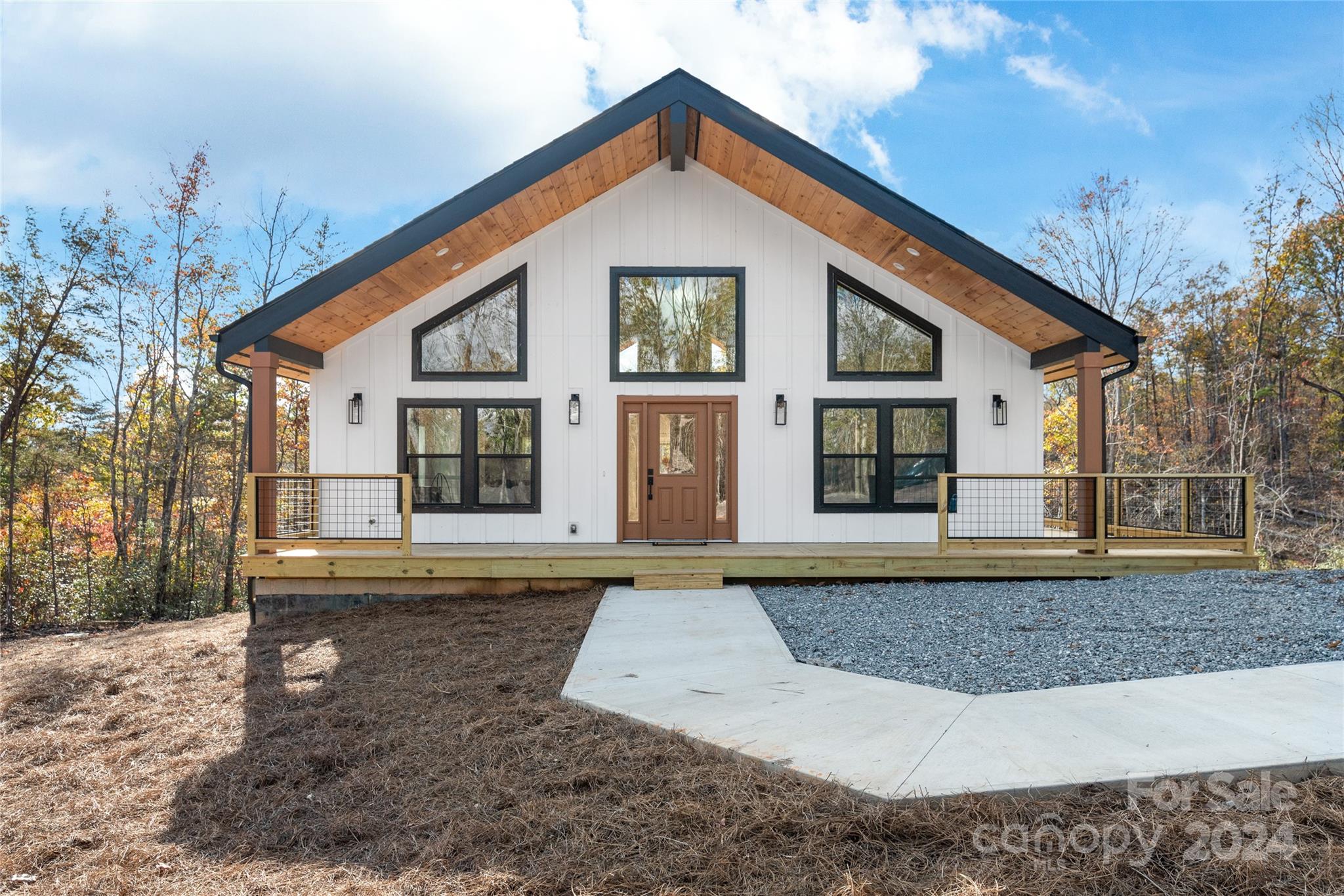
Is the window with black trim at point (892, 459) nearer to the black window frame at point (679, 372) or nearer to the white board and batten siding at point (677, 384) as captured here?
the white board and batten siding at point (677, 384)

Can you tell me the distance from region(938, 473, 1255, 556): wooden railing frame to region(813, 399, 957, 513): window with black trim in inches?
34.0

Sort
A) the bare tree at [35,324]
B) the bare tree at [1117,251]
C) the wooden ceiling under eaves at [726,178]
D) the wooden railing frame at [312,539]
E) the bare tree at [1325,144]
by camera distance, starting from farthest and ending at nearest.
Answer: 1. the bare tree at [1117,251]
2. the bare tree at [1325,144]
3. the bare tree at [35,324]
4. the wooden ceiling under eaves at [726,178]
5. the wooden railing frame at [312,539]

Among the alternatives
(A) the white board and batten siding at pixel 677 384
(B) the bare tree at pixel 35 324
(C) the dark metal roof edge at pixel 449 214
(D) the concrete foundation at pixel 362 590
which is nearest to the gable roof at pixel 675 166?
(C) the dark metal roof edge at pixel 449 214

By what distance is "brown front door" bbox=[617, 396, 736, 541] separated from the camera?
8219 mm

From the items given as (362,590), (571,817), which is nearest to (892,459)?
(362,590)

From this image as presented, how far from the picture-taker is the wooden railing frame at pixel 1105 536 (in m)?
6.84

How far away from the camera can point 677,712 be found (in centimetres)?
329

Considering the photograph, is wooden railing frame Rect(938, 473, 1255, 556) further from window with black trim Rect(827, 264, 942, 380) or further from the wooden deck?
window with black trim Rect(827, 264, 942, 380)

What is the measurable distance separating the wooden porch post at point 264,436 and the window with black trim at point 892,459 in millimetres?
5719

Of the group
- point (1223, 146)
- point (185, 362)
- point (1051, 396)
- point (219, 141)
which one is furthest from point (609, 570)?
point (1223, 146)

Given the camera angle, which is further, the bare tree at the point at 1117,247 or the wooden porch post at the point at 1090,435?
the bare tree at the point at 1117,247

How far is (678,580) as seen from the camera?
6.96 metres

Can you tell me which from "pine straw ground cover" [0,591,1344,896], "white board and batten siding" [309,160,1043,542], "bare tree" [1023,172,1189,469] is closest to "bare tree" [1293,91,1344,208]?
"bare tree" [1023,172,1189,469]

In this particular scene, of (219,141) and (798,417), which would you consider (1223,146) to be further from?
(219,141)
